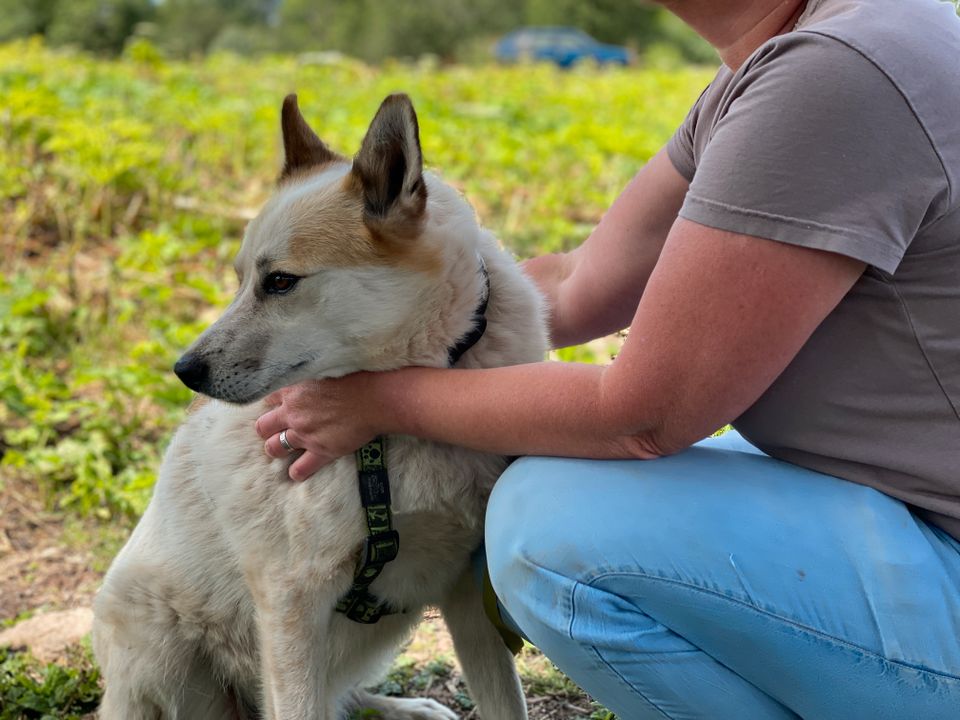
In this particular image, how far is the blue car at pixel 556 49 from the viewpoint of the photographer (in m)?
18.0

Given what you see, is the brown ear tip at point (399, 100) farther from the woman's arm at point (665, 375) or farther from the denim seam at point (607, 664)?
the denim seam at point (607, 664)

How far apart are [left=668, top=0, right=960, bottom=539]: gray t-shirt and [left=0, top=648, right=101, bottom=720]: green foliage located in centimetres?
180

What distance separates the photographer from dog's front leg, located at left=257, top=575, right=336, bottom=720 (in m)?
1.86

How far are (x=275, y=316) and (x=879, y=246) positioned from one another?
1.04 metres

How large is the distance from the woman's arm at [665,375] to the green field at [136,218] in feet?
3.25

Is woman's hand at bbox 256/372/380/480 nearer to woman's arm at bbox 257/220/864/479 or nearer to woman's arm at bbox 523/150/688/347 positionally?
woman's arm at bbox 257/220/864/479

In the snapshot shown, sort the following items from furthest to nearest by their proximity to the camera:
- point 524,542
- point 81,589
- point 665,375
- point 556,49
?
1. point 556,49
2. point 81,589
3. point 524,542
4. point 665,375

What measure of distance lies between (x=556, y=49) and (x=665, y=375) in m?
20.7

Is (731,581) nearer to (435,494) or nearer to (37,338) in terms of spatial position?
(435,494)

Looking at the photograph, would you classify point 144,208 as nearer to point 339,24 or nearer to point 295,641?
point 295,641

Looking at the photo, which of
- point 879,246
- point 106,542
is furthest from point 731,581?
point 106,542

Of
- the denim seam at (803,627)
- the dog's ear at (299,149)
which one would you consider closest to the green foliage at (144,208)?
the dog's ear at (299,149)

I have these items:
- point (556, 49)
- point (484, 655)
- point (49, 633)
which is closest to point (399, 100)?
point (484, 655)

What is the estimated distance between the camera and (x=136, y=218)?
537cm
